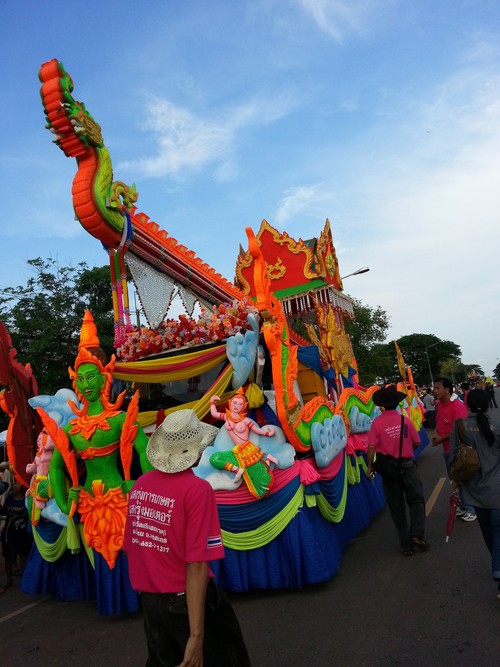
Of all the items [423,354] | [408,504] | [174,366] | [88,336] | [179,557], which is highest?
[423,354]

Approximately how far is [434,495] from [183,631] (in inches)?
243

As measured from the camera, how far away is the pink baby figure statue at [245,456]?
4.18m

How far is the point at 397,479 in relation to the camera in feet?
15.6

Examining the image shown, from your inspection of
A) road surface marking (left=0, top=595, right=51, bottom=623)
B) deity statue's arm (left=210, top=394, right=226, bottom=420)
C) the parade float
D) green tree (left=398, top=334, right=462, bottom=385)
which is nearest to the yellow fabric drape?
the parade float

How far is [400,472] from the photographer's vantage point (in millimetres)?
4762

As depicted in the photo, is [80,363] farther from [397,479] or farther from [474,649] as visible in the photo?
[474,649]

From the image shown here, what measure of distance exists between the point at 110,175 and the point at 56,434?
303 centimetres

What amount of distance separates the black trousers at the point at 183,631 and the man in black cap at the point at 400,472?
3.14 m

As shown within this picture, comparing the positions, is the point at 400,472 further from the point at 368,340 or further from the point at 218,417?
the point at 368,340

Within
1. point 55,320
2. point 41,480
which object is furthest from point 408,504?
point 55,320

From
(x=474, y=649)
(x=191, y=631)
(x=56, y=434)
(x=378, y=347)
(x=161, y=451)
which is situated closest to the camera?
(x=191, y=631)

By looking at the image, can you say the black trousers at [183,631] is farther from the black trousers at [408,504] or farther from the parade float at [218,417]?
the black trousers at [408,504]

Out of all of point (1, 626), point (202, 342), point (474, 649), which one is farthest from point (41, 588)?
point (474, 649)

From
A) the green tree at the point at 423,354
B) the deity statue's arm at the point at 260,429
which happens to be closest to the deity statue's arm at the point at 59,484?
the deity statue's arm at the point at 260,429
